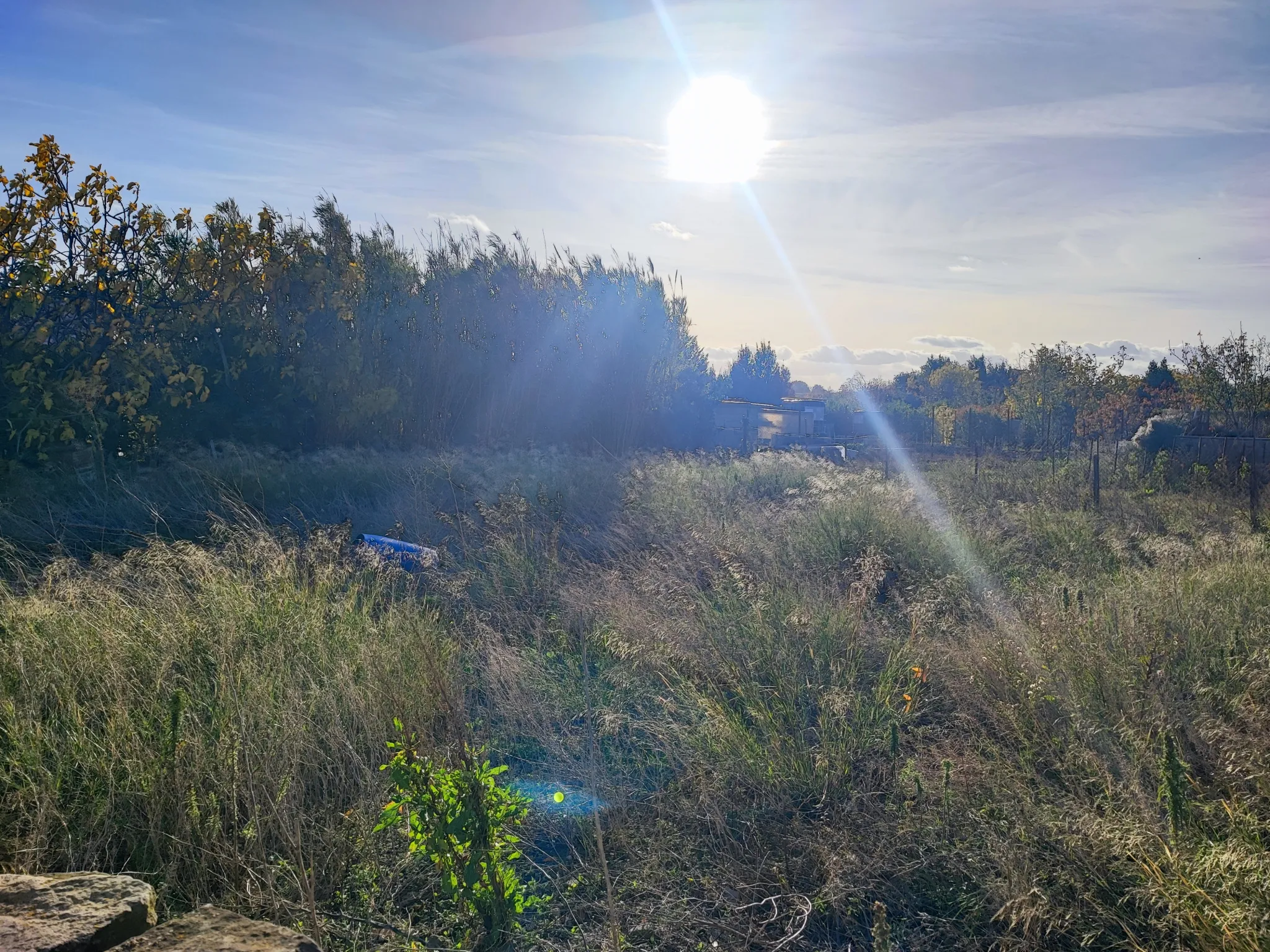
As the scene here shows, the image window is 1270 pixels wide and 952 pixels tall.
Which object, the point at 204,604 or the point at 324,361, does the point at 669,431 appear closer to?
the point at 324,361

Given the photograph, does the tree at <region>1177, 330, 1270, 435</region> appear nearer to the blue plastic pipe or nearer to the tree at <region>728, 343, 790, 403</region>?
the blue plastic pipe

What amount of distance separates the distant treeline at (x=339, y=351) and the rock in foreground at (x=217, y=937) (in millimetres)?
7805

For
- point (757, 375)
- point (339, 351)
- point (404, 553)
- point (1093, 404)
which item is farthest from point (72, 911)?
point (757, 375)

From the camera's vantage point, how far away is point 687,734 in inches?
158

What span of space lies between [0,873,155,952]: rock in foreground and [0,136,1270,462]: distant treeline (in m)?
7.42

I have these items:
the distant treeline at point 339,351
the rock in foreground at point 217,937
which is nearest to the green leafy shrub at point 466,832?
the rock in foreground at point 217,937

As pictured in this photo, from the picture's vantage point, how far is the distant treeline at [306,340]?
8633mm

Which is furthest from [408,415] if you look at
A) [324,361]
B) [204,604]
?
[204,604]

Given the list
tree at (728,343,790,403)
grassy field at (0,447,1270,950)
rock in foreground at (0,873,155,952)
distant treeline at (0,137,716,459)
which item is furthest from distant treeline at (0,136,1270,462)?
tree at (728,343,790,403)

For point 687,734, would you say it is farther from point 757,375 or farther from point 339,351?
point 757,375

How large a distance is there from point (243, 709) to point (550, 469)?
854 centimetres

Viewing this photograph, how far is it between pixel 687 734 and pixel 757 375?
2255 inches

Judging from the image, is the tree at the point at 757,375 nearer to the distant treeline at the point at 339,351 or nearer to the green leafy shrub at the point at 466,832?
the distant treeline at the point at 339,351

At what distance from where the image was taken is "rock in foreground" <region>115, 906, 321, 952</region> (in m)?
2.08
